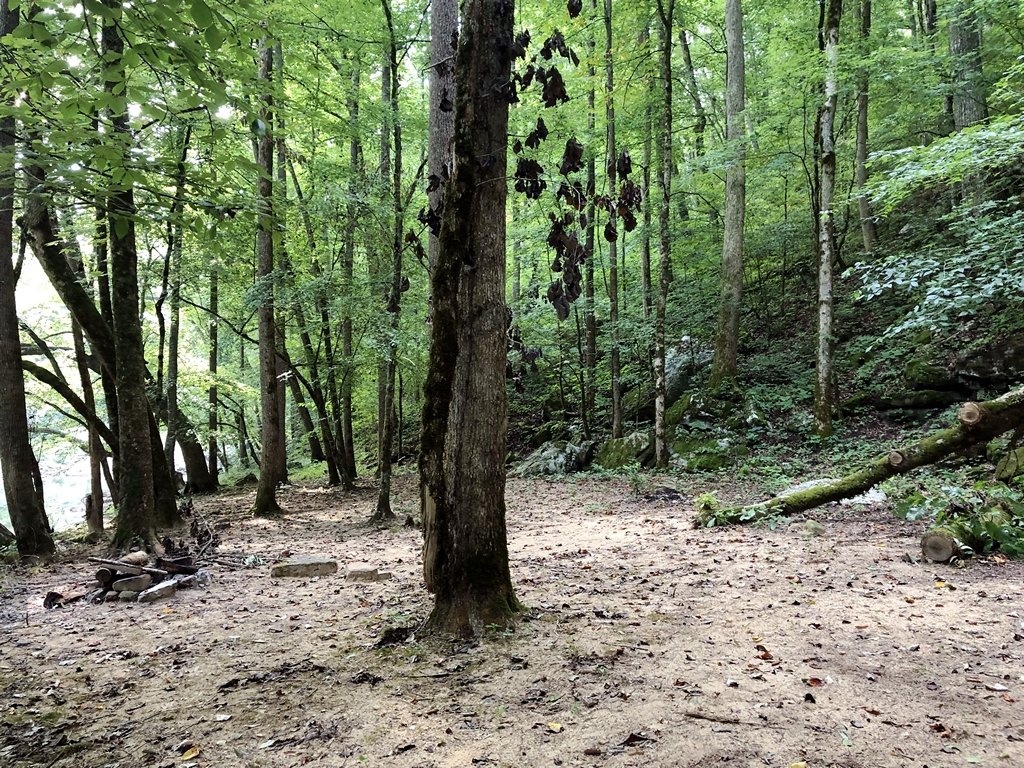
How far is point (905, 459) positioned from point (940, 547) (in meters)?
1.58

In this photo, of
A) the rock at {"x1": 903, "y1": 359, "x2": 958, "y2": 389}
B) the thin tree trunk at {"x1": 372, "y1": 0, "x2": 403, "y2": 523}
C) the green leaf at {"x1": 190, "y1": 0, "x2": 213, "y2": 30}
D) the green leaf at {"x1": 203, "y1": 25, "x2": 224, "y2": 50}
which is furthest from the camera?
the rock at {"x1": 903, "y1": 359, "x2": 958, "y2": 389}

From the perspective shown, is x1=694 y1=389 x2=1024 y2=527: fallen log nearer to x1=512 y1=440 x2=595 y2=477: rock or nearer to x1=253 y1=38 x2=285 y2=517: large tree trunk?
x1=512 y1=440 x2=595 y2=477: rock

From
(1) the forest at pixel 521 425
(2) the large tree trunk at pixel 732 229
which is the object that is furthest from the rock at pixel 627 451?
(2) the large tree trunk at pixel 732 229

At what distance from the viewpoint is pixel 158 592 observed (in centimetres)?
586

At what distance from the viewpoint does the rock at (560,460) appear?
14.0 m

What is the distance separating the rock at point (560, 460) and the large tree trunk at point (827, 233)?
520 centimetres

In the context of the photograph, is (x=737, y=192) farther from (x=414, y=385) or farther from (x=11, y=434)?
(x=11, y=434)

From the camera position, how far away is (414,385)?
16.7 m

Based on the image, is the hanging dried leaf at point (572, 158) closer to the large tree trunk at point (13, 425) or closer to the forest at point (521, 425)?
the forest at point (521, 425)

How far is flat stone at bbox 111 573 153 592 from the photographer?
5879mm

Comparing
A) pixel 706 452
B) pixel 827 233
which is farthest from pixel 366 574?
pixel 827 233

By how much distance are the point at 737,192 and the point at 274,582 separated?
39.8ft

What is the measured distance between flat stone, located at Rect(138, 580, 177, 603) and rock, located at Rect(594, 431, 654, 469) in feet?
30.0

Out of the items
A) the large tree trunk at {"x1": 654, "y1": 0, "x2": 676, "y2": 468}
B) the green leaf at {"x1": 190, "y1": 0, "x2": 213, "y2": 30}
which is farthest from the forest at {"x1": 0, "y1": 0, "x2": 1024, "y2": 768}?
the large tree trunk at {"x1": 654, "y1": 0, "x2": 676, "y2": 468}
